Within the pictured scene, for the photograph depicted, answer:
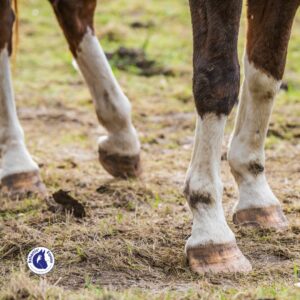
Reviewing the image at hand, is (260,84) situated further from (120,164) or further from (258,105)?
(120,164)

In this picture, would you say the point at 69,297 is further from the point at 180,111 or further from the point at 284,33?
the point at 180,111

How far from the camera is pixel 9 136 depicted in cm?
487

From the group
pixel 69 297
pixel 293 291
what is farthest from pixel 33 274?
pixel 293 291

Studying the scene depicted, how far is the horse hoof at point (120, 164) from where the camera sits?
5.09 metres

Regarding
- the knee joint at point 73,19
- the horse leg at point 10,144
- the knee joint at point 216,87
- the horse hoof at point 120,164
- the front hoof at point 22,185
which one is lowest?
the horse hoof at point 120,164

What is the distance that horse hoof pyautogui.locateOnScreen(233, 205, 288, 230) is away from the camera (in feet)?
12.7

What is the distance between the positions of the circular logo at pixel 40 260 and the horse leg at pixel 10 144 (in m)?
1.27

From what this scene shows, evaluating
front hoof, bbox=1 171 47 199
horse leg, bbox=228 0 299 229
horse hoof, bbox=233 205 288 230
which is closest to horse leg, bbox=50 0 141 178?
front hoof, bbox=1 171 47 199

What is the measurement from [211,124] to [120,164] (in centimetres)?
178

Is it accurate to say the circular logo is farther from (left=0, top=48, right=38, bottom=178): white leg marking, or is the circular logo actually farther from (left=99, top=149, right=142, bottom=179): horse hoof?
(left=99, top=149, right=142, bottom=179): horse hoof

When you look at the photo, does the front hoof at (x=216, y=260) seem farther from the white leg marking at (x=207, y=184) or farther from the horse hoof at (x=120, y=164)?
the horse hoof at (x=120, y=164)

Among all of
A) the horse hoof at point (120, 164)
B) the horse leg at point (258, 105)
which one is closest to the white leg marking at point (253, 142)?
the horse leg at point (258, 105)

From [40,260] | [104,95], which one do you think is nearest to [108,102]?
[104,95]

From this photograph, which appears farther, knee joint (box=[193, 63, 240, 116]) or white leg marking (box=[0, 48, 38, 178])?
white leg marking (box=[0, 48, 38, 178])
